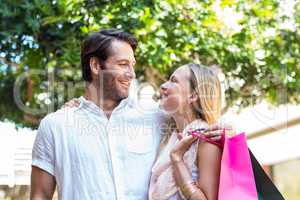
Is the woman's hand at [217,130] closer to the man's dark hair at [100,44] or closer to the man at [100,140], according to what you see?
the man at [100,140]

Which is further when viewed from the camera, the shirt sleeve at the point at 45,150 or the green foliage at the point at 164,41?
the green foliage at the point at 164,41

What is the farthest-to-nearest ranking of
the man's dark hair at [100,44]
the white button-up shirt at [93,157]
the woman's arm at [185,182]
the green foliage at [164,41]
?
the green foliage at [164,41] → the man's dark hair at [100,44] → the white button-up shirt at [93,157] → the woman's arm at [185,182]

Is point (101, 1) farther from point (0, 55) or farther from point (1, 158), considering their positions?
point (1, 158)

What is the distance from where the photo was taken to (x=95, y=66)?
194 cm

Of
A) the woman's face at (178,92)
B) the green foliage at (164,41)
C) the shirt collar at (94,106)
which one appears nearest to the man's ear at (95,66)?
the shirt collar at (94,106)

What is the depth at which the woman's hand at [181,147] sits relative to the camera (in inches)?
69.7

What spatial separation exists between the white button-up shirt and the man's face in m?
0.10

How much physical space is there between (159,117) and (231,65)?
3.04 meters

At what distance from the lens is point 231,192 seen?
5.57 ft

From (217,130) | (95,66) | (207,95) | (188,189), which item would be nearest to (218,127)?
Answer: (217,130)

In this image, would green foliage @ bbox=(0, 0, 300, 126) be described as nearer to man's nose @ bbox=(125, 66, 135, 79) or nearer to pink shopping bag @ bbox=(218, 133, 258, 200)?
man's nose @ bbox=(125, 66, 135, 79)

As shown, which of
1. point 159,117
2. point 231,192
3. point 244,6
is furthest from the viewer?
point 244,6

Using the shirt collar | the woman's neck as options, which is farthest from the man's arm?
the woman's neck

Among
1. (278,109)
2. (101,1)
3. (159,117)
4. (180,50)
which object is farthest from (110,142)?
(278,109)
